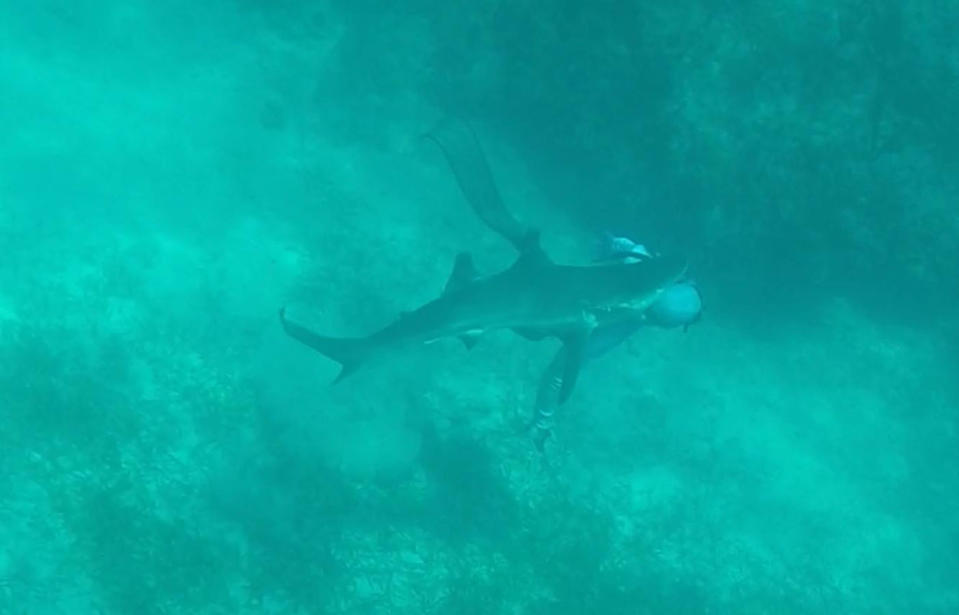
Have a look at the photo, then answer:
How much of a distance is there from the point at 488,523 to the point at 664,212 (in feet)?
16.6

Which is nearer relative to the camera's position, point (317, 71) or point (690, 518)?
point (690, 518)

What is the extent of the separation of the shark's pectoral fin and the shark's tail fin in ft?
7.17

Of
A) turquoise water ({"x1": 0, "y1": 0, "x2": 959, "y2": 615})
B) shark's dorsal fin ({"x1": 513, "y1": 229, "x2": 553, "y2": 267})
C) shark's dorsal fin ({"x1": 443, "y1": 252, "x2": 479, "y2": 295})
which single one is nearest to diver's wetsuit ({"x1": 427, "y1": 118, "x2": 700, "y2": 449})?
shark's dorsal fin ({"x1": 513, "y1": 229, "x2": 553, "y2": 267})

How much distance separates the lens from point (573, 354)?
7.72m

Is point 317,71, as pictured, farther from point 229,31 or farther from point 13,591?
point 13,591

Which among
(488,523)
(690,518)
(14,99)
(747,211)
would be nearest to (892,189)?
(747,211)

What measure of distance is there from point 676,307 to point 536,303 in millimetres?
2020

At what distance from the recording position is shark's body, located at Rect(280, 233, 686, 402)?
6.99m

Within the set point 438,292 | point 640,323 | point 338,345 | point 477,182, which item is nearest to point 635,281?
→ point 640,323

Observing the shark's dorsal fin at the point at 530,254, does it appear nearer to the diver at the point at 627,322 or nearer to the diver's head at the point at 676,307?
the diver at the point at 627,322

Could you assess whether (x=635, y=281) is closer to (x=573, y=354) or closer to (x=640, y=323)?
(x=573, y=354)

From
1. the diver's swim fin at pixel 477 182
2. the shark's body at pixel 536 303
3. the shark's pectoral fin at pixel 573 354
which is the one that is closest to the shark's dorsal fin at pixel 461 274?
the shark's body at pixel 536 303

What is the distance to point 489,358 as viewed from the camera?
34.9ft

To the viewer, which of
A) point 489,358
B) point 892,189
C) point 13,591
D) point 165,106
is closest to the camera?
point 13,591
